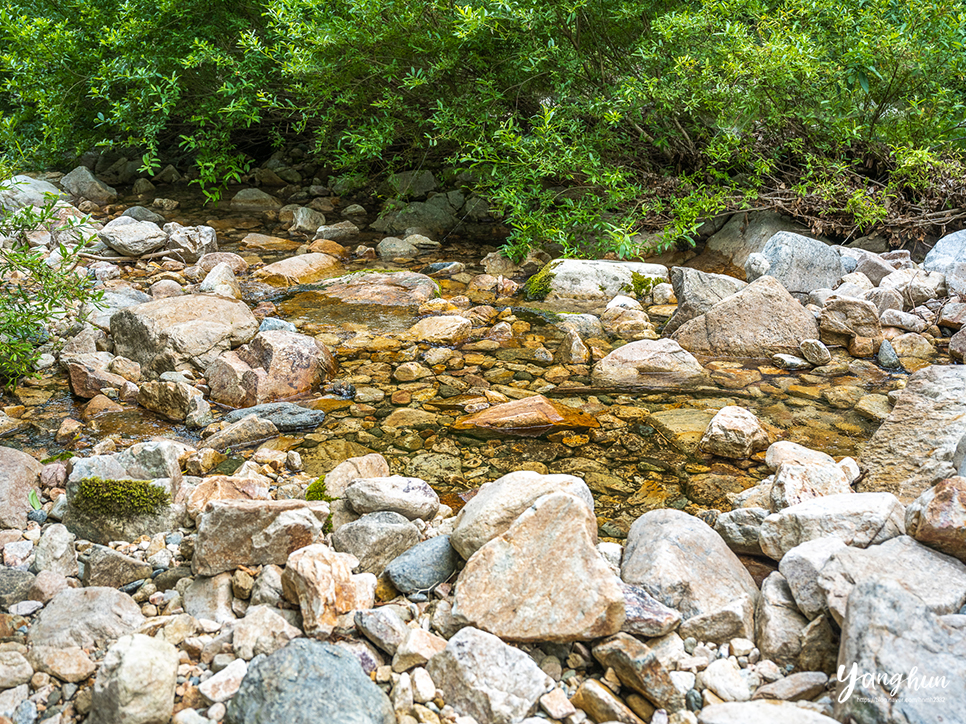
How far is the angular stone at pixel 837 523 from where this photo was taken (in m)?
2.47

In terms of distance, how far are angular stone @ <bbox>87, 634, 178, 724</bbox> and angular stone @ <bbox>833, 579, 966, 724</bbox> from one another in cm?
190

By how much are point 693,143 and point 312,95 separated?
14.4 ft

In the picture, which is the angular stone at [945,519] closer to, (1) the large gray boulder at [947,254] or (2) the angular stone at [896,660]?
(2) the angular stone at [896,660]

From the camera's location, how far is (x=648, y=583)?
8.00ft

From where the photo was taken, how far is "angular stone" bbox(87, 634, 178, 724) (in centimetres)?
191

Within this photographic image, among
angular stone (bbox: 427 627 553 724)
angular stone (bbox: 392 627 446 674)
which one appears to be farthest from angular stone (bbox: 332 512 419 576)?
angular stone (bbox: 427 627 553 724)

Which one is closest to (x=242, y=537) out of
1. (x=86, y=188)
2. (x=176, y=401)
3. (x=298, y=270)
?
(x=176, y=401)

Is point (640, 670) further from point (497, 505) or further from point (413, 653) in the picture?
point (497, 505)

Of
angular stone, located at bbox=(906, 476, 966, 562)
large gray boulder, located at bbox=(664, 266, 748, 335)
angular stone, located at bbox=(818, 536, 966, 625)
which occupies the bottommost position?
large gray boulder, located at bbox=(664, 266, 748, 335)

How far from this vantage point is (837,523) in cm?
252

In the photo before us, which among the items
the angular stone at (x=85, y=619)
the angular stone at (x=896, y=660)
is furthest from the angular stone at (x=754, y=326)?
the angular stone at (x=85, y=619)

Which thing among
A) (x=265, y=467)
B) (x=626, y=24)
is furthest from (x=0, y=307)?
(x=626, y=24)

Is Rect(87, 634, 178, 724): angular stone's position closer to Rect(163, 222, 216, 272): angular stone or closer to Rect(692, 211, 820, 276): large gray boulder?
Rect(163, 222, 216, 272): angular stone

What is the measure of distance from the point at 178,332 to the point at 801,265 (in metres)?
5.46
